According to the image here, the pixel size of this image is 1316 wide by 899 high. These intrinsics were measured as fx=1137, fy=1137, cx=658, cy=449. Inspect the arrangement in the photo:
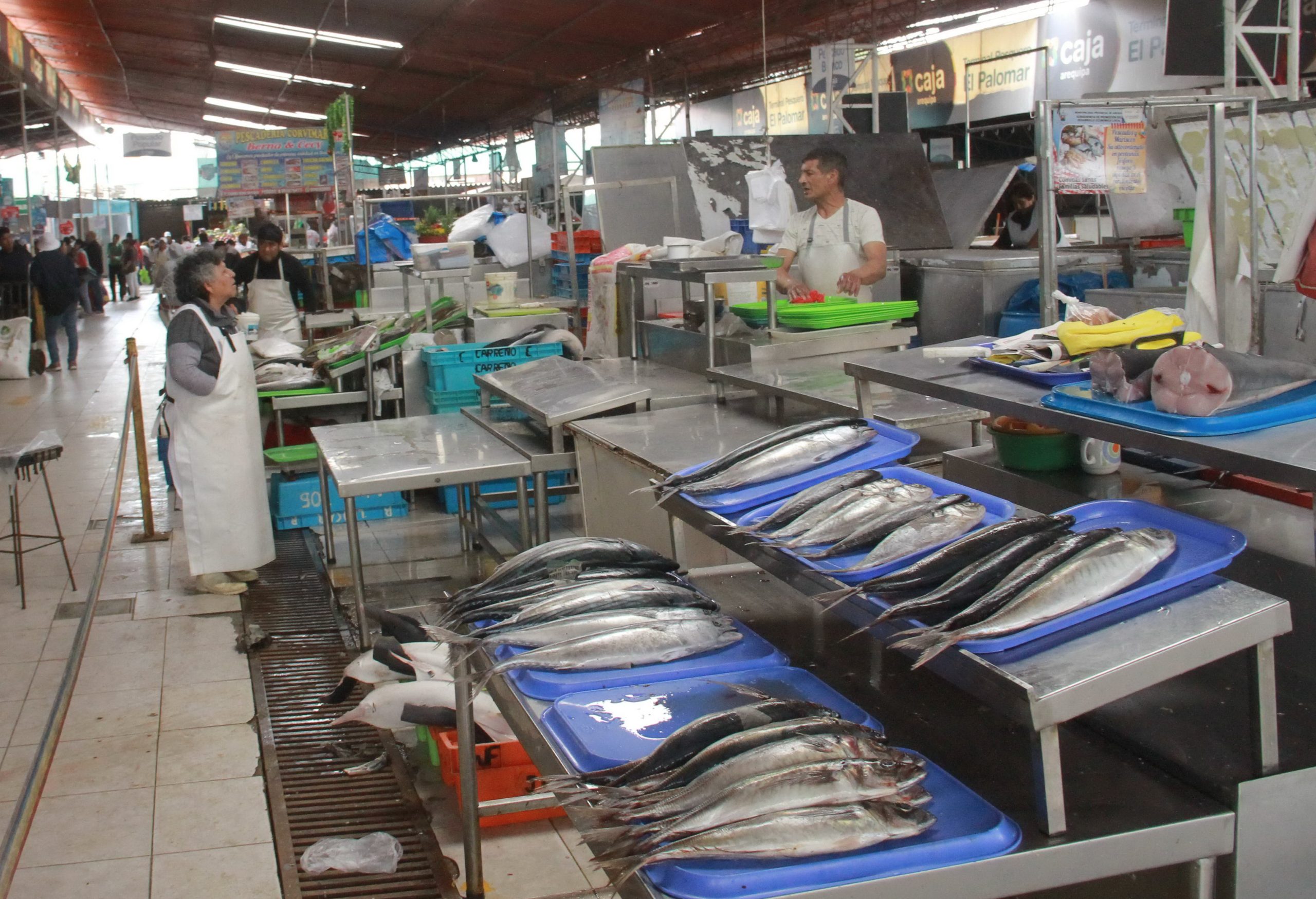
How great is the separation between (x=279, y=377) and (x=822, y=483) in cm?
510

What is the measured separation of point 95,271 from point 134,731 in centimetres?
2148

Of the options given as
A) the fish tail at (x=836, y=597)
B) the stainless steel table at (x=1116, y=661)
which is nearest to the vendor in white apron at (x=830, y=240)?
the fish tail at (x=836, y=597)

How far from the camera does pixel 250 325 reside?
7633 mm

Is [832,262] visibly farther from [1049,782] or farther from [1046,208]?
[1049,782]

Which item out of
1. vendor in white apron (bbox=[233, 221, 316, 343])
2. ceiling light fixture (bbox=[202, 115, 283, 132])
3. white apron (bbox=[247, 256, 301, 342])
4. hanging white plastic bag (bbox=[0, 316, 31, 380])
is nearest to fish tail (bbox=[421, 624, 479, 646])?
vendor in white apron (bbox=[233, 221, 316, 343])

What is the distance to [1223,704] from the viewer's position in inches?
75.5

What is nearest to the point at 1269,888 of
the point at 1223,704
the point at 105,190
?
the point at 1223,704

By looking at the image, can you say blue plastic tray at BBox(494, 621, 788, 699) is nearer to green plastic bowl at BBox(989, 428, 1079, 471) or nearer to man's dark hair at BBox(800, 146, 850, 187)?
green plastic bowl at BBox(989, 428, 1079, 471)

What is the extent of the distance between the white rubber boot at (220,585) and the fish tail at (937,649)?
4.81 m

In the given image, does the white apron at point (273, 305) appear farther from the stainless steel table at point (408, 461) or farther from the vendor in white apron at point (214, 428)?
the stainless steel table at point (408, 461)

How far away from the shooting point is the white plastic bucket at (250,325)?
7582 millimetres

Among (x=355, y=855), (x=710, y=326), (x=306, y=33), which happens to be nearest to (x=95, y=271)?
(x=306, y=33)

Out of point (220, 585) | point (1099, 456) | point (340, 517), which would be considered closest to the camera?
point (1099, 456)

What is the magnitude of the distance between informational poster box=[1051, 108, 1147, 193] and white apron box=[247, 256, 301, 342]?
5268 mm
